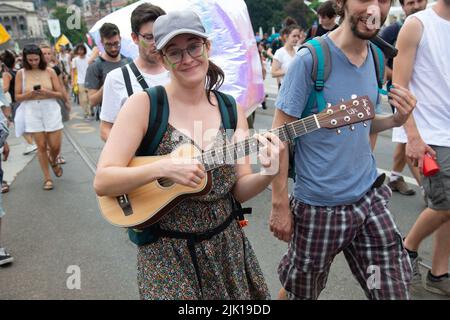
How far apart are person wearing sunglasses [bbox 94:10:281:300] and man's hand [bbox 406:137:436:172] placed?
3.77 ft

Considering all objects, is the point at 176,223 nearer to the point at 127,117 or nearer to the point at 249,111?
the point at 127,117

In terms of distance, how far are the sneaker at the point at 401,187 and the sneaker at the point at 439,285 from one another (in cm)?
182

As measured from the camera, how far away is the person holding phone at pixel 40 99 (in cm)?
548

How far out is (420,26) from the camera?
2584 mm

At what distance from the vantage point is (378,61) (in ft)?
7.22

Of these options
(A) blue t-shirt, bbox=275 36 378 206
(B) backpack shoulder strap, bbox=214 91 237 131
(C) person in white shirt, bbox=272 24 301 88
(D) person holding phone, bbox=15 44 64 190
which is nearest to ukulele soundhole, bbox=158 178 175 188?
(B) backpack shoulder strap, bbox=214 91 237 131

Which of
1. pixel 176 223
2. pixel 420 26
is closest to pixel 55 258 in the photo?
pixel 176 223

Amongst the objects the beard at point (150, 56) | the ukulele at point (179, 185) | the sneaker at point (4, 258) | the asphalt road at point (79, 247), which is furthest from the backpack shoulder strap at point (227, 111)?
the sneaker at point (4, 258)

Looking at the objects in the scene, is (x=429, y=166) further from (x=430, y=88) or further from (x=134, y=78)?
(x=134, y=78)

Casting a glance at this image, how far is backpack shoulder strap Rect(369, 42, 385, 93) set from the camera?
7.20 feet

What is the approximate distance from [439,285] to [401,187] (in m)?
1.94

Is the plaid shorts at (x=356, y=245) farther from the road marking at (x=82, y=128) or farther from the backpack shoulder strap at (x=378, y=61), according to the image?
the road marking at (x=82, y=128)

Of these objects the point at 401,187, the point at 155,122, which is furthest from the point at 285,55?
the point at 155,122

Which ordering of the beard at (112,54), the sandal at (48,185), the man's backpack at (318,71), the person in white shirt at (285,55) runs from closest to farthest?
the man's backpack at (318,71) → the beard at (112,54) → the sandal at (48,185) → the person in white shirt at (285,55)
